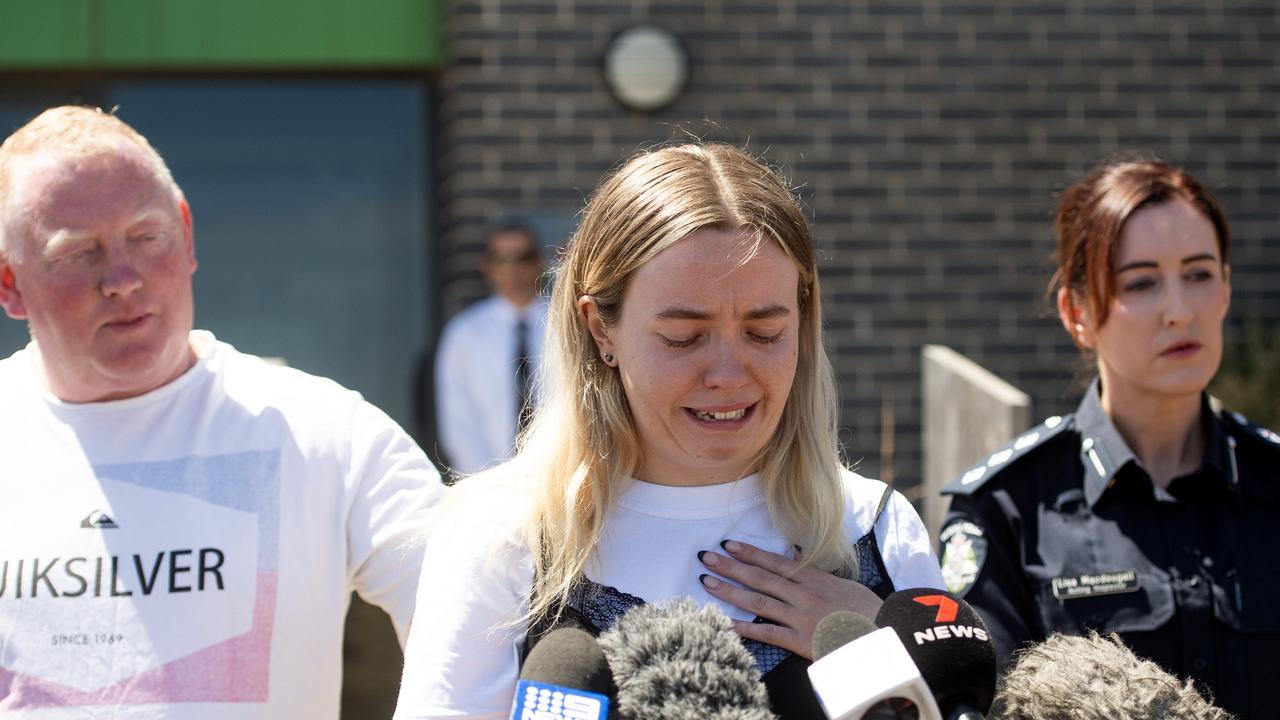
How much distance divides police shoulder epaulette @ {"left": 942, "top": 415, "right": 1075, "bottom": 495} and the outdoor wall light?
4.02 meters

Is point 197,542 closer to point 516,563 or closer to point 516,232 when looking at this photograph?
point 516,563

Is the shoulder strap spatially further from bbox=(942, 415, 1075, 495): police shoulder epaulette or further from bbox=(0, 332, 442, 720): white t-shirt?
bbox=(0, 332, 442, 720): white t-shirt

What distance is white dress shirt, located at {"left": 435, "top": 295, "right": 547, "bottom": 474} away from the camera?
257 inches

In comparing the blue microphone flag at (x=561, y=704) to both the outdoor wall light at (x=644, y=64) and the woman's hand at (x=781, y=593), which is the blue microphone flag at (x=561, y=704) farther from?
the outdoor wall light at (x=644, y=64)

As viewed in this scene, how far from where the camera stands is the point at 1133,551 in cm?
324

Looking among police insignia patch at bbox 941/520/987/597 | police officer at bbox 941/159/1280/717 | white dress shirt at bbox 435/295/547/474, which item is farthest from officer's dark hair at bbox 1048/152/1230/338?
white dress shirt at bbox 435/295/547/474

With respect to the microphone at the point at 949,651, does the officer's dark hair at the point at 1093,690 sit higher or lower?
lower

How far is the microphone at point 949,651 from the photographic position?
6.38 feet

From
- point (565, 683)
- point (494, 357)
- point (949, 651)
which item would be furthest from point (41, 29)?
point (949, 651)

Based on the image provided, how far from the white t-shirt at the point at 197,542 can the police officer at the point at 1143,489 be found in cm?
132

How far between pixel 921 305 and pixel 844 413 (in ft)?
2.22

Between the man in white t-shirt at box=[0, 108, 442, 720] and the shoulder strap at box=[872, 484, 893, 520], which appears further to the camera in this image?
the man in white t-shirt at box=[0, 108, 442, 720]

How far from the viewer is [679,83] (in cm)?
719

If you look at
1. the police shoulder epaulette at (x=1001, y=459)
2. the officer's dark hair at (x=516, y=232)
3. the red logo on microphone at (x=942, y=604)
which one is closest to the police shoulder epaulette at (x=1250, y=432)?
the police shoulder epaulette at (x=1001, y=459)
